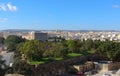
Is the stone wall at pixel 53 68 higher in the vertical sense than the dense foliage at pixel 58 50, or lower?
lower

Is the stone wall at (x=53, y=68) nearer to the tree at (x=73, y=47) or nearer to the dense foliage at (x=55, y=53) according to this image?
the dense foliage at (x=55, y=53)

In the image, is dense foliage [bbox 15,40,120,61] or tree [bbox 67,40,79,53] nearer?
dense foliage [bbox 15,40,120,61]

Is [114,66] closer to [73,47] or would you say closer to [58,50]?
[58,50]

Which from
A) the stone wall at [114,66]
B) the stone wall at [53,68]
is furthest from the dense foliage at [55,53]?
the stone wall at [114,66]

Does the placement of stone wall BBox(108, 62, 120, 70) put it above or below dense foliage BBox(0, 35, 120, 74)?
below

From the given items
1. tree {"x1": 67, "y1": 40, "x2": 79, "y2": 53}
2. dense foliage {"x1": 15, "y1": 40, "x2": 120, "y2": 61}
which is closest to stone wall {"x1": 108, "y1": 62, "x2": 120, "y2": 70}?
dense foliage {"x1": 15, "y1": 40, "x2": 120, "y2": 61}

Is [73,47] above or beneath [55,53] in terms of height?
above

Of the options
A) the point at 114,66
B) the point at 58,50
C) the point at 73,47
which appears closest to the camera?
the point at 114,66

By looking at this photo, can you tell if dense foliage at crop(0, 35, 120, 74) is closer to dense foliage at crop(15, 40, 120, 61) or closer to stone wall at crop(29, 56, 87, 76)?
dense foliage at crop(15, 40, 120, 61)

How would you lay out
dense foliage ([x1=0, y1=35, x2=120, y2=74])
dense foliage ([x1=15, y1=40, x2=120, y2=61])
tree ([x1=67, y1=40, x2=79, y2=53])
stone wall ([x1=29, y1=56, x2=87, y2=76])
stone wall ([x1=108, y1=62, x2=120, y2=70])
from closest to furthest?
stone wall ([x1=29, y1=56, x2=87, y2=76]) → dense foliage ([x1=0, y1=35, x2=120, y2=74]) → dense foliage ([x1=15, y1=40, x2=120, y2=61]) → stone wall ([x1=108, y1=62, x2=120, y2=70]) → tree ([x1=67, y1=40, x2=79, y2=53])

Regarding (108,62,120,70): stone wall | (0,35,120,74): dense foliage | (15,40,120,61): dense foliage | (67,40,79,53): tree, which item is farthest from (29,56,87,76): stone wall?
(67,40,79,53): tree

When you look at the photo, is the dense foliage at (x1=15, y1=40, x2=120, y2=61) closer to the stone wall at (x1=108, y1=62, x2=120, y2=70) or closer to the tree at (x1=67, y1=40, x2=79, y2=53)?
the tree at (x1=67, y1=40, x2=79, y2=53)

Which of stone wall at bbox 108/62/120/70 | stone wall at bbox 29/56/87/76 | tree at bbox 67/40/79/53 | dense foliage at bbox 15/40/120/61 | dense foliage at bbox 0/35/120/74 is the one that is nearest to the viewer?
stone wall at bbox 29/56/87/76

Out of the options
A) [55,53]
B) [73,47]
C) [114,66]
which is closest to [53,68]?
[55,53]
